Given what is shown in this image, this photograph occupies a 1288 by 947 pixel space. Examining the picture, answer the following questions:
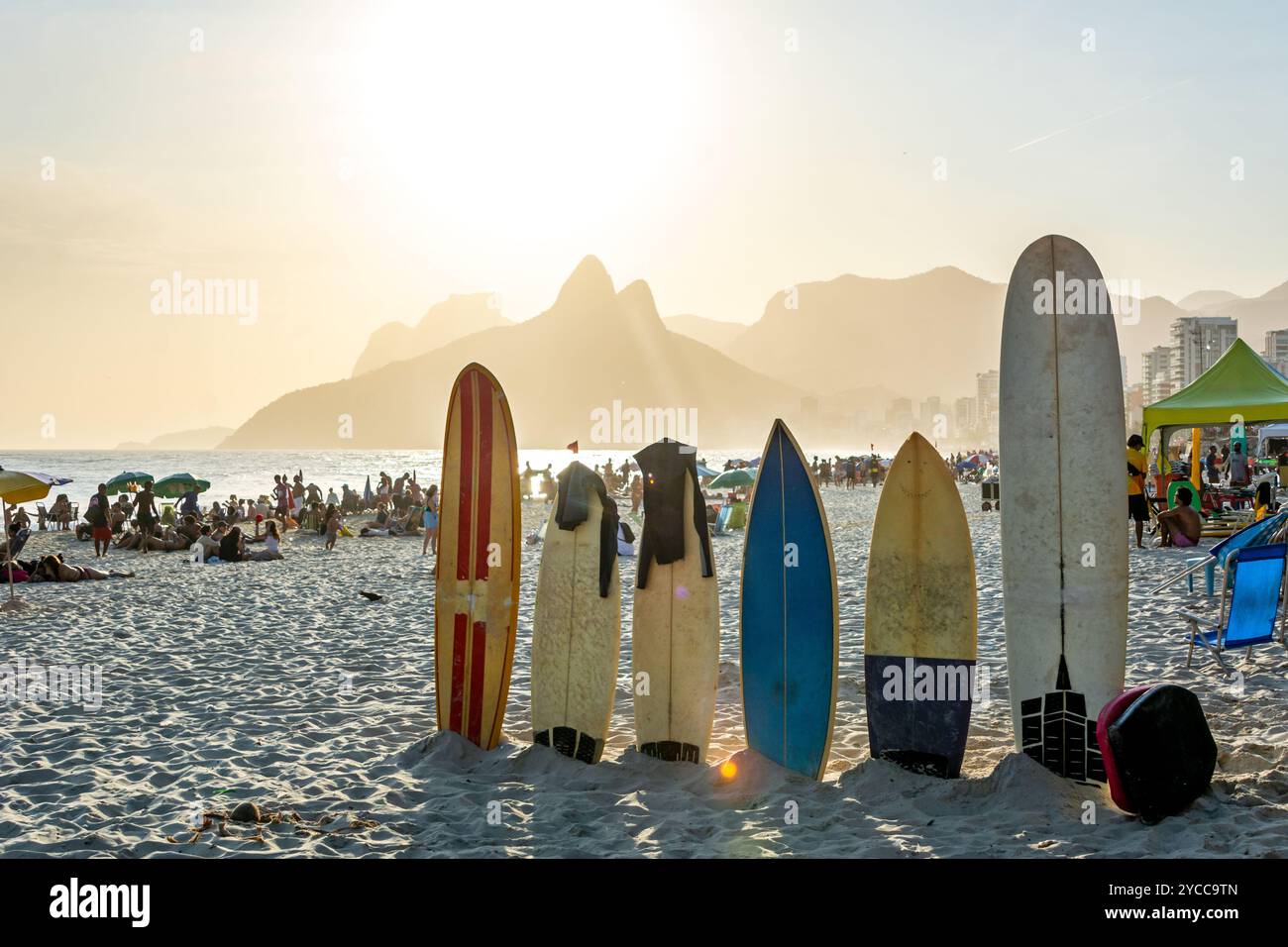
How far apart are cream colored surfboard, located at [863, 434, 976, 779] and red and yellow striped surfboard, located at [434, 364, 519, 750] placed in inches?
81.3

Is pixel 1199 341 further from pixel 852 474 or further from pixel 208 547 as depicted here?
pixel 208 547

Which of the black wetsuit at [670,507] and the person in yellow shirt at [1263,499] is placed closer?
the black wetsuit at [670,507]

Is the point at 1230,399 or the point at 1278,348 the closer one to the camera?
the point at 1230,399

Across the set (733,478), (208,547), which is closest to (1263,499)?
(733,478)

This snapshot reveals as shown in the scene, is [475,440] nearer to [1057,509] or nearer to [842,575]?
[1057,509]

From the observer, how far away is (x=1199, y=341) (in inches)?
6678

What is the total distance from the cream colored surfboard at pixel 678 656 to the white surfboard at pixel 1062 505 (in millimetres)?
1549

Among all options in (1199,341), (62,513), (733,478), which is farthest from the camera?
(1199,341)

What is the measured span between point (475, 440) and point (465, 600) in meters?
0.97

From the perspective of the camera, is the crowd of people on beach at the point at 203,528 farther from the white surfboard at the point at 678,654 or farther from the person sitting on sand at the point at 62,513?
the white surfboard at the point at 678,654

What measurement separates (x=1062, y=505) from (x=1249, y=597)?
7.86ft

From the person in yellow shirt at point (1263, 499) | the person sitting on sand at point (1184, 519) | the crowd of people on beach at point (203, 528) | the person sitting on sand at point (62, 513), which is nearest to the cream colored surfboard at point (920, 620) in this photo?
the person sitting on sand at point (1184, 519)

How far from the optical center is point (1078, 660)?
15.2 ft

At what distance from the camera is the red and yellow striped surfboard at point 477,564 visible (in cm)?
531
